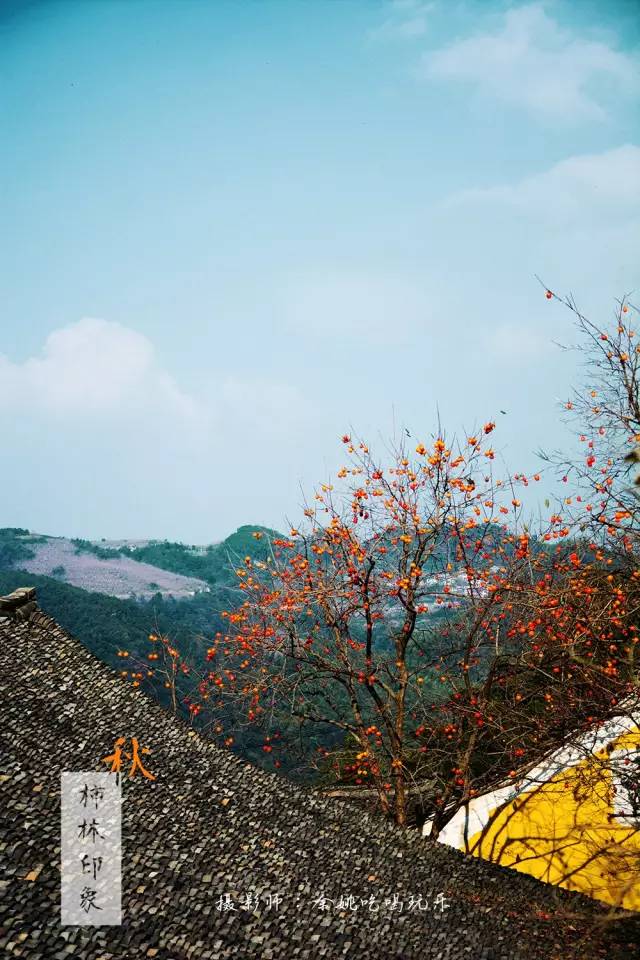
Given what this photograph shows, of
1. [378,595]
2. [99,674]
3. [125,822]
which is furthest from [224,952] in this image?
[378,595]

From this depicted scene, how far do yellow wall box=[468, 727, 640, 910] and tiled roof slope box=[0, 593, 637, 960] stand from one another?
670 millimetres

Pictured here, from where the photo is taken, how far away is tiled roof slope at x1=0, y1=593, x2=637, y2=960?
6555 mm

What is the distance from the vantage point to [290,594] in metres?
11.3

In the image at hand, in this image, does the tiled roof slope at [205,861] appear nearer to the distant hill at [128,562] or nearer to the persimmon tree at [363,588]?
the persimmon tree at [363,588]

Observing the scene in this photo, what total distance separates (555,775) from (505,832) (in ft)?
5.23

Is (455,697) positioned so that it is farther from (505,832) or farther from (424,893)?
(424,893)

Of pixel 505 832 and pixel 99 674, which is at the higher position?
pixel 99 674

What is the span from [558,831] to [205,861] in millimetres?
6678

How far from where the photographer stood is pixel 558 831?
37.0ft

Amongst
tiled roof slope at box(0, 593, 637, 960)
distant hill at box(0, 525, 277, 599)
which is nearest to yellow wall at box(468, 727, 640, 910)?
tiled roof slope at box(0, 593, 637, 960)

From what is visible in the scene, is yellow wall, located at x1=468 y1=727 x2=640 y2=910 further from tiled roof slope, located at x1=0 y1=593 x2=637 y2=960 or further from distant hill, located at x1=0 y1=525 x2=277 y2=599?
distant hill, located at x1=0 y1=525 x2=277 y2=599

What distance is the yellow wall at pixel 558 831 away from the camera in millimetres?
10428

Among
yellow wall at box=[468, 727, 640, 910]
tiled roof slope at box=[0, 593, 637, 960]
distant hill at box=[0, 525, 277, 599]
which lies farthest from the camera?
distant hill at box=[0, 525, 277, 599]

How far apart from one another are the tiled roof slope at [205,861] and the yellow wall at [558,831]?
0.67 metres
